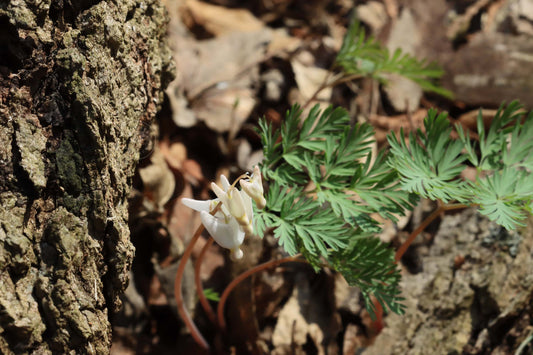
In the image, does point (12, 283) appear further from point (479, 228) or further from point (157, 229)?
point (479, 228)

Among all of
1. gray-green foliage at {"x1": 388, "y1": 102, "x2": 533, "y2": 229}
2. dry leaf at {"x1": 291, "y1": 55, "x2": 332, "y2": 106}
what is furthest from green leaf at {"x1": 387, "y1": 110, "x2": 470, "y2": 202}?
dry leaf at {"x1": 291, "y1": 55, "x2": 332, "y2": 106}

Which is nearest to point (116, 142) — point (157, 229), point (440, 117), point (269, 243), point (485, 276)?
point (157, 229)

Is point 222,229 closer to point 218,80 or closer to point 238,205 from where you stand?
point 238,205

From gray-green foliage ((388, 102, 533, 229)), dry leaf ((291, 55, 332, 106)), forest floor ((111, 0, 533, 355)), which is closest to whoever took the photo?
gray-green foliage ((388, 102, 533, 229))

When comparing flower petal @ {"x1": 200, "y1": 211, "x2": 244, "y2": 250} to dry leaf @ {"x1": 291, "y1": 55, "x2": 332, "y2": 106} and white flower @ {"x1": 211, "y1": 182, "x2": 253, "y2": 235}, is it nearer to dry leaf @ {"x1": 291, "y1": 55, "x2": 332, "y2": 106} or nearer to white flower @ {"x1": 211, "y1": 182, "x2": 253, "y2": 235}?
white flower @ {"x1": 211, "y1": 182, "x2": 253, "y2": 235}

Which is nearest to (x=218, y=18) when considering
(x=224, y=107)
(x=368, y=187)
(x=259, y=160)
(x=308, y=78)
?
(x=308, y=78)
